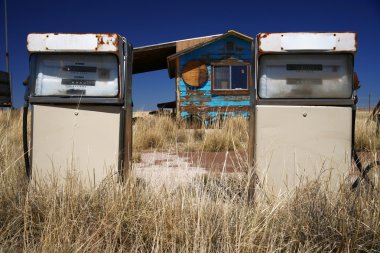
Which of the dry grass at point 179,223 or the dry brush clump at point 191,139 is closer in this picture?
the dry grass at point 179,223

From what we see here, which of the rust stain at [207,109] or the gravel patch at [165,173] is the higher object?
the rust stain at [207,109]

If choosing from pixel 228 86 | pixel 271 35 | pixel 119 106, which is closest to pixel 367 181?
pixel 271 35

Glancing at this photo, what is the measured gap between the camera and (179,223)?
1.93m

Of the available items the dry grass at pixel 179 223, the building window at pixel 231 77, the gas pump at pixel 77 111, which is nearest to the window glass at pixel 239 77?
the building window at pixel 231 77

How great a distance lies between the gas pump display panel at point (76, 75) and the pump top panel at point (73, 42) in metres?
0.09

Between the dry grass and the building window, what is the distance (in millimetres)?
10140

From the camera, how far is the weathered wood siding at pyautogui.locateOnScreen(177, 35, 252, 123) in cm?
1209

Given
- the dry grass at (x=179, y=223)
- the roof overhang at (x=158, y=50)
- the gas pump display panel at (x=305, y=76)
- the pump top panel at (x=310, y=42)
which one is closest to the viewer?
the dry grass at (x=179, y=223)

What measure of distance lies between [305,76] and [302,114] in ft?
1.02

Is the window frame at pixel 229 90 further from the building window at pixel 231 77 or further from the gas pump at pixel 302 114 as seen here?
the gas pump at pixel 302 114

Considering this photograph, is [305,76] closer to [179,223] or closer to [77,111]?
[179,223]

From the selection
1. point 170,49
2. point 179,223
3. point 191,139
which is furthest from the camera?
point 170,49

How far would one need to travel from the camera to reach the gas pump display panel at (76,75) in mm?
2830

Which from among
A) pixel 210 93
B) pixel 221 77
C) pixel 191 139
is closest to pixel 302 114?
pixel 191 139
